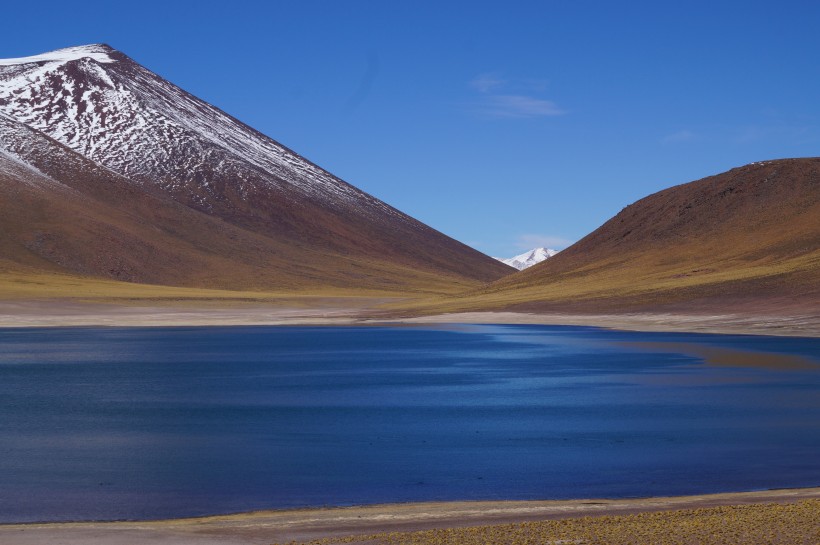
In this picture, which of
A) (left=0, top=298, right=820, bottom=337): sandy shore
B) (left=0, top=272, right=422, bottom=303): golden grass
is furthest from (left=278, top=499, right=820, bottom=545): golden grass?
(left=0, top=272, right=422, bottom=303): golden grass

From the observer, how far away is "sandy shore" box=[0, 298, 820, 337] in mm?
73750

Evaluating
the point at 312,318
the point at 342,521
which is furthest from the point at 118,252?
the point at 342,521

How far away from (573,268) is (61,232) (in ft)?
300

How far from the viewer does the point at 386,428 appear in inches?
1129

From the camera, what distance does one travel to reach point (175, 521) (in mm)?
17188

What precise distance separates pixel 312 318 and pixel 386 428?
7290 centimetres

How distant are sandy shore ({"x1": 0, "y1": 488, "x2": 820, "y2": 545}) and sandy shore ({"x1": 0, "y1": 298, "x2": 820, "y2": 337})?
5318cm

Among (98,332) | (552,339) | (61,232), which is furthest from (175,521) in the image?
(61,232)

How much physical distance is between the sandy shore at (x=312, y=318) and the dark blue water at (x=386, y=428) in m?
17.3

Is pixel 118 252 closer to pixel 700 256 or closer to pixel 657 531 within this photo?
pixel 700 256

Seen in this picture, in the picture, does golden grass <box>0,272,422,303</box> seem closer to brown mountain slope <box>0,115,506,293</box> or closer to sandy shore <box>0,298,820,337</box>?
sandy shore <box>0,298,820,337</box>

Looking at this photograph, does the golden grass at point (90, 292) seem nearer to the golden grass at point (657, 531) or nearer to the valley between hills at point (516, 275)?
the valley between hills at point (516, 275)

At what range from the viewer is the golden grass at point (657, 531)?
13.9m

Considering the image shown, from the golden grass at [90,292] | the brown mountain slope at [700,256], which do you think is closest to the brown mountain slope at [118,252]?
the golden grass at [90,292]
